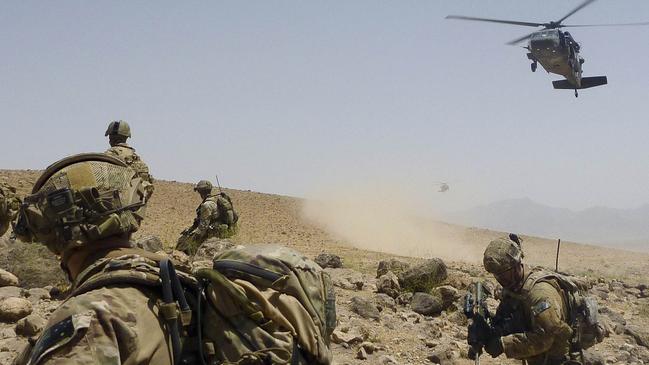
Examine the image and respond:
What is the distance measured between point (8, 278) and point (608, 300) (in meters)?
10.8

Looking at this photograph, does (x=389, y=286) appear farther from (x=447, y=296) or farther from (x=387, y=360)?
(x=387, y=360)

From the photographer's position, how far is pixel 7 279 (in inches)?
298

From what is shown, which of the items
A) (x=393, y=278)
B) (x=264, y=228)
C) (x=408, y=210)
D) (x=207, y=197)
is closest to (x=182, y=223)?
(x=264, y=228)

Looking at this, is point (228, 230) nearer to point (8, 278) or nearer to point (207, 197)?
point (207, 197)

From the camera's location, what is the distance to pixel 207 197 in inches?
475

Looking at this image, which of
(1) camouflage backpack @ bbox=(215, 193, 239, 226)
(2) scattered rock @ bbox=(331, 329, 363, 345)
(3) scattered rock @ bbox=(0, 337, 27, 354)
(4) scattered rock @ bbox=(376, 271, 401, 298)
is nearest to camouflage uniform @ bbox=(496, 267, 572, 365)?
(2) scattered rock @ bbox=(331, 329, 363, 345)

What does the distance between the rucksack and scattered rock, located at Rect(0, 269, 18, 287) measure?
642 centimetres

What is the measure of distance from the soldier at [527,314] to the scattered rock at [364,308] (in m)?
3.65

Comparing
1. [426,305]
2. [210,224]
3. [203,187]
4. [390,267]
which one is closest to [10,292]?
[210,224]

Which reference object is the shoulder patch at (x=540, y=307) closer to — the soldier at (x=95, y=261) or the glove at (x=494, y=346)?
the glove at (x=494, y=346)

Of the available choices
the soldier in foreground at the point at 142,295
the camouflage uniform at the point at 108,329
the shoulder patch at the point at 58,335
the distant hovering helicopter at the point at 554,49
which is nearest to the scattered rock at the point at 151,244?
the soldier in foreground at the point at 142,295

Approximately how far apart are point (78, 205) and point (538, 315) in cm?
326

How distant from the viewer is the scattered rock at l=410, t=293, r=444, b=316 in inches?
360

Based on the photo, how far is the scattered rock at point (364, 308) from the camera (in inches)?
333
